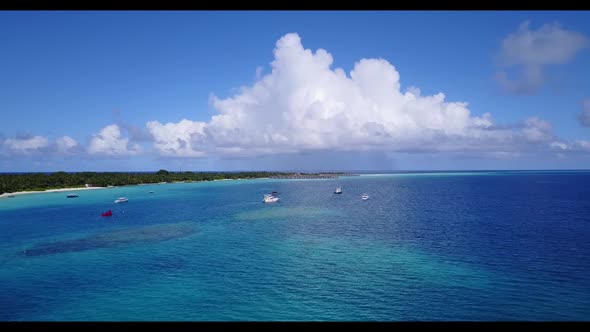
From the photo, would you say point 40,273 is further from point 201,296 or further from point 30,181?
point 30,181

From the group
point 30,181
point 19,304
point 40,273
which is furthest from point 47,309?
point 30,181

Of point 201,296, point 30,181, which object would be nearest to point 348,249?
point 201,296

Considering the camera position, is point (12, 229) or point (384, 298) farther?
point (12, 229)
